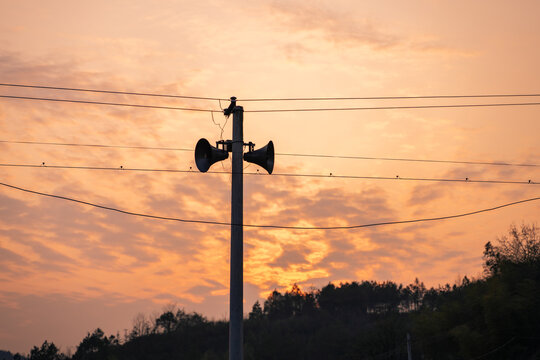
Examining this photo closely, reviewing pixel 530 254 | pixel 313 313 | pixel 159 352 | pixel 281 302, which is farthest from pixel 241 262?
pixel 281 302

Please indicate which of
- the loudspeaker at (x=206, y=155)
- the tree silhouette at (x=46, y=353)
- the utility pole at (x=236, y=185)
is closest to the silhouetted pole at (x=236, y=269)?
the utility pole at (x=236, y=185)

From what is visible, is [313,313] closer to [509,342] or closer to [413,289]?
[413,289]

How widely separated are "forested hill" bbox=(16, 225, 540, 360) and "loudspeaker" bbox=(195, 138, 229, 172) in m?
39.8

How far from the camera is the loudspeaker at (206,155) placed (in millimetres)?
17984

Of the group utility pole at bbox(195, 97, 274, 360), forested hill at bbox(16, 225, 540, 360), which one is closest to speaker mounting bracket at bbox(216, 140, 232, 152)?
utility pole at bbox(195, 97, 274, 360)

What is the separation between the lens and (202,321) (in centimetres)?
16525

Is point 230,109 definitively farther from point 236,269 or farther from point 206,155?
point 236,269

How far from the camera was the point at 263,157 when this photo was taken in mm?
18312

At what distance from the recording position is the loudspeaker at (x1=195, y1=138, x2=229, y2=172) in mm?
17984

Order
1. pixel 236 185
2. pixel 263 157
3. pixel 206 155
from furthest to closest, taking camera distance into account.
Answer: pixel 263 157 → pixel 206 155 → pixel 236 185

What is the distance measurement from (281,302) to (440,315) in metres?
125

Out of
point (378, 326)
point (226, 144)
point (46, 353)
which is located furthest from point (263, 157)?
point (46, 353)

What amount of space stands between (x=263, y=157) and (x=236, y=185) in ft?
5.25

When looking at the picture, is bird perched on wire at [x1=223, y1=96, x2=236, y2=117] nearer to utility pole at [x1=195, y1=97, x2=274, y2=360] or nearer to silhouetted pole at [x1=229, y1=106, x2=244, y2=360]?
utility pole at [x1=195, y1=97, x2=274, y2=360]
